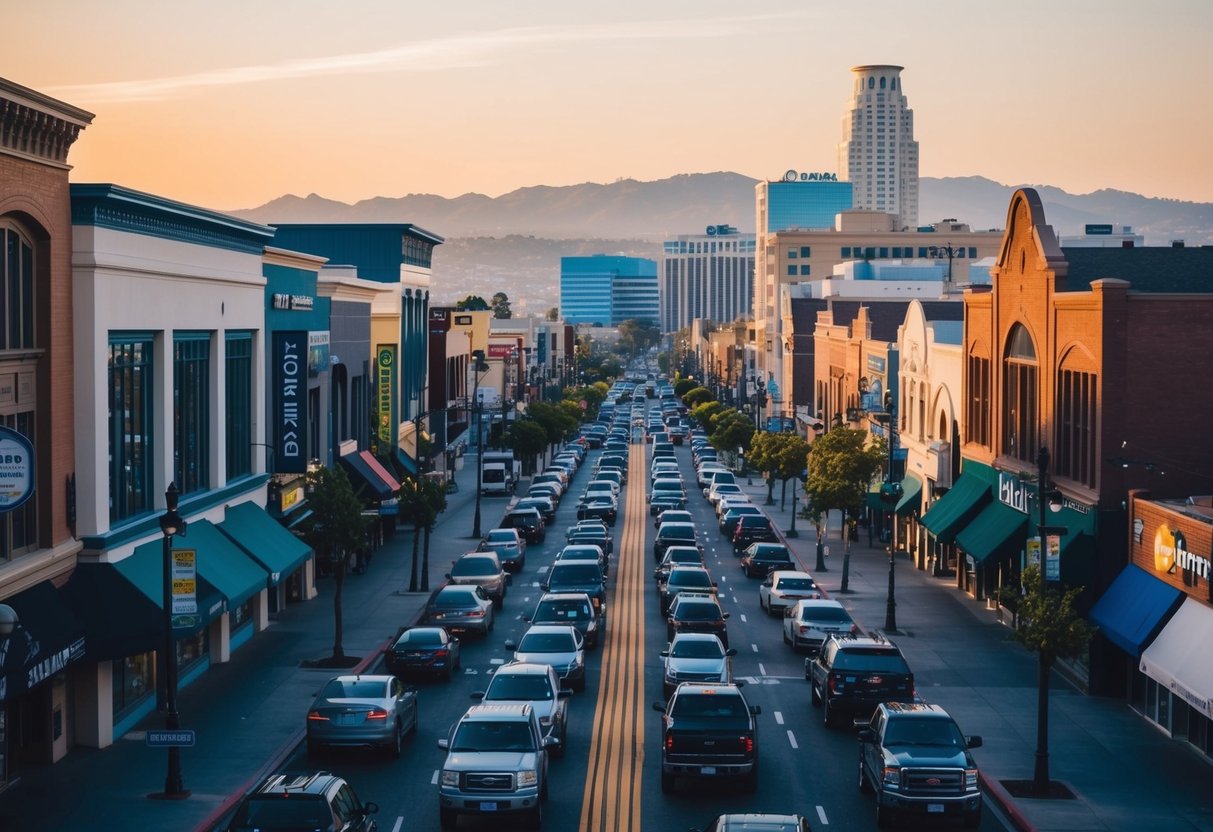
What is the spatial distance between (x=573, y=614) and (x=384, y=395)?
102ft

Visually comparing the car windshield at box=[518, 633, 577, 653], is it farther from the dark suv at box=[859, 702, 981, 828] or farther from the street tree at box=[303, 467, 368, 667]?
the dark suv at box=[859, 702, 981, 828]

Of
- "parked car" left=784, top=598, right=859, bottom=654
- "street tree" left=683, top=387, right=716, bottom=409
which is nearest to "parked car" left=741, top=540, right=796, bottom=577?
"parked car" left=784, top=598, right=859, bottom=654

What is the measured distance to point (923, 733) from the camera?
80.1ft

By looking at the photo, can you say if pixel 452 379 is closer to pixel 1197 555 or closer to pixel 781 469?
pixel 781 469

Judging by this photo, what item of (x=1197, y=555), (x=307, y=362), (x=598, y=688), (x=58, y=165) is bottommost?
(x=598, y=688)

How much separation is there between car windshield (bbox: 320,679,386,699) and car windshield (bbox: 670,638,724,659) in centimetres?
735

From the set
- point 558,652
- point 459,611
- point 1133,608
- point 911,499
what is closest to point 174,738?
point 558,652

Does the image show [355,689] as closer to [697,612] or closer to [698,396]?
[697,612]

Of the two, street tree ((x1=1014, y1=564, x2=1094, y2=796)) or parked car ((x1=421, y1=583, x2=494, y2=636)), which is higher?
street tree ((x1=1014, y1=564, x2=1094, y2=796))

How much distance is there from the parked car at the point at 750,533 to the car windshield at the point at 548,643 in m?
27.3

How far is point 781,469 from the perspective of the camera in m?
74.7

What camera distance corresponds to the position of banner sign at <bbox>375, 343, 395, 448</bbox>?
67.4 m

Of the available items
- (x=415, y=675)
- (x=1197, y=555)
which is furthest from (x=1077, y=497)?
(x=415, y=675)

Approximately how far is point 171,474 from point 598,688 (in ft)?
34.9
